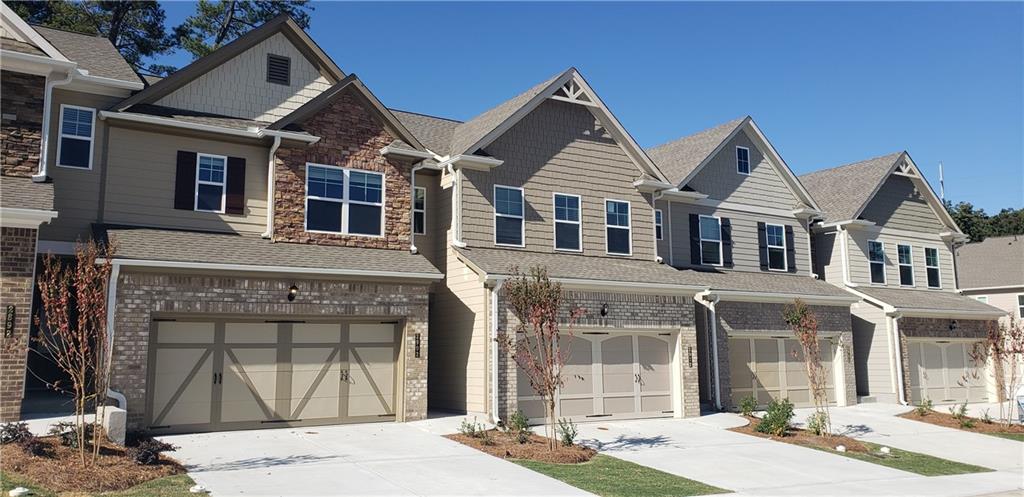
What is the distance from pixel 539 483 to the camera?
12.0m

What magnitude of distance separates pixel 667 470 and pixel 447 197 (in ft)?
32.0

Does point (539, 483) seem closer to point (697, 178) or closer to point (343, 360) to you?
point (343, 360)

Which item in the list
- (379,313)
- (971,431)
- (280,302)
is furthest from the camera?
(971,431)

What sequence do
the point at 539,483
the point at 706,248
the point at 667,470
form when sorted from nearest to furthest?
the point at 539,483 → the point at 667,470 → the point at 706,248

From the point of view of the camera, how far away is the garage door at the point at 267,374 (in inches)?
606

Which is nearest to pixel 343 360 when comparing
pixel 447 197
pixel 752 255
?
pixel 447 197

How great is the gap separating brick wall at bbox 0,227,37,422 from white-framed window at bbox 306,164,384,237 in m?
5.80

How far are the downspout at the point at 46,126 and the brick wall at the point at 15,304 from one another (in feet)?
6.54

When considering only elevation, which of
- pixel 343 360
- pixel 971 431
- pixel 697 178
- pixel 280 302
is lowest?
pixel 971 431

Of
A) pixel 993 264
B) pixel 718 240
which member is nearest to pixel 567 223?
pixel 718 240

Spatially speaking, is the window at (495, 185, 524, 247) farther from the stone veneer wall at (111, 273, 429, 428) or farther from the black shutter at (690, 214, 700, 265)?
the black shutter at (690, 214, 700, 265)

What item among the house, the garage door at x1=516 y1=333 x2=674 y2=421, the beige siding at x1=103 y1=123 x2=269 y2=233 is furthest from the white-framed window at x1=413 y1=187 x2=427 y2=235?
the house

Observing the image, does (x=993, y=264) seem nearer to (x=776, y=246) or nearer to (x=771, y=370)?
(x=776, y=246)

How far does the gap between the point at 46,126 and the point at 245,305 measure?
526 cm
